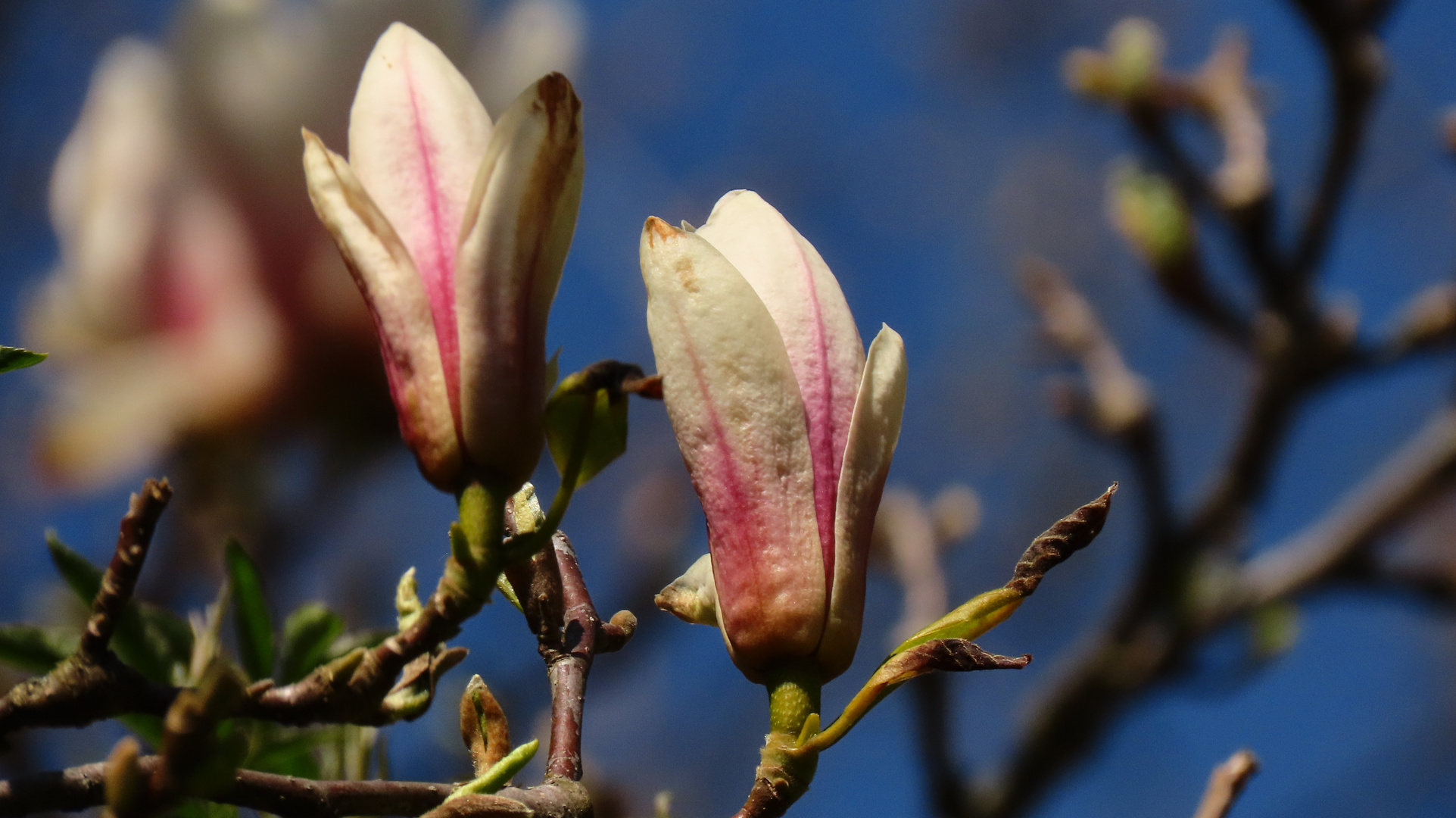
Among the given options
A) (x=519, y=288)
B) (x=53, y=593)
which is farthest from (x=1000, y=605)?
(x=53, y=593)

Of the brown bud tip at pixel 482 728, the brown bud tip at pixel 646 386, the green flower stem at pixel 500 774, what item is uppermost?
the brown bud tip at pixel 646 386

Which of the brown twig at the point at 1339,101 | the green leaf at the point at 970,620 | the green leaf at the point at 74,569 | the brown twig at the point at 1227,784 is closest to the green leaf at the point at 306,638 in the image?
the green leaf at the point at 74,569

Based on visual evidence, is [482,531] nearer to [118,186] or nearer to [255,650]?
[255,650]

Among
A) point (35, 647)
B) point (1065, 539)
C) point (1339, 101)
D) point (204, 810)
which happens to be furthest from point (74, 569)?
point (1339, 101)

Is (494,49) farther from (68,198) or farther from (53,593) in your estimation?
(53,593)

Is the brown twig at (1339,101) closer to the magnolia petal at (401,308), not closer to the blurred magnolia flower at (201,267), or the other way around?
the blurred magnolia flower at (201,267)
